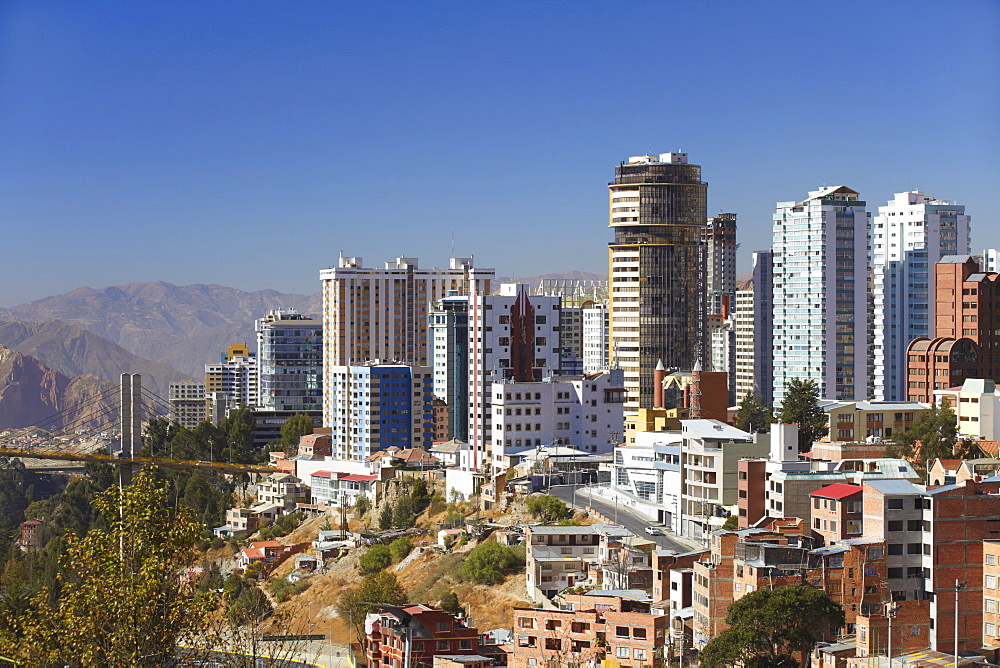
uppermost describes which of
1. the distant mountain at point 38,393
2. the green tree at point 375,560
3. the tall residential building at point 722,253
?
the tall residential building at point 722,253

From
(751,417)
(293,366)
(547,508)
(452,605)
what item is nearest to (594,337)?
(293,366)

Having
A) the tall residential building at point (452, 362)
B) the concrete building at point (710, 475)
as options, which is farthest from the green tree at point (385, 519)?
the concrete building at point (710, 475)

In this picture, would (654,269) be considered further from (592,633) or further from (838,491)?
(592,633)

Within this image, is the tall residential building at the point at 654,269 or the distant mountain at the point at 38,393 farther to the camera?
the distant mountain at the point at 38,393

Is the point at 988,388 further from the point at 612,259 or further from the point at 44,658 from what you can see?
the point at 44,658

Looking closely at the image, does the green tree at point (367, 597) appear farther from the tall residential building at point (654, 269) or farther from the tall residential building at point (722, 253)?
the tall residential building at point (722, 253)

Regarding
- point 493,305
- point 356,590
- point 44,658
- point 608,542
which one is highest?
point 493,305

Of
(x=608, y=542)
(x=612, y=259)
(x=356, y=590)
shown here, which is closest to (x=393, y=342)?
(x=612, y=259)
